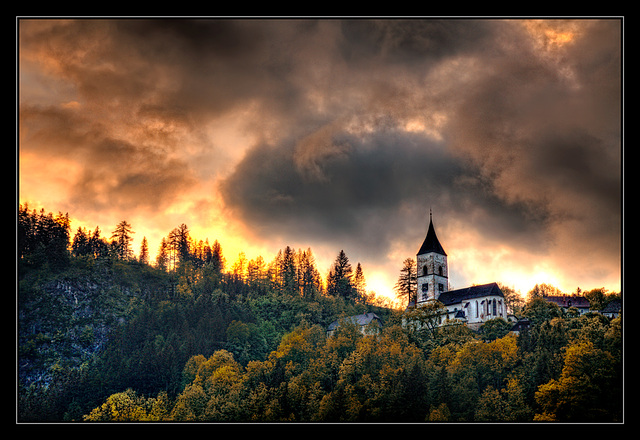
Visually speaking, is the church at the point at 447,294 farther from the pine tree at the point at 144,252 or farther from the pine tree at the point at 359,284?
the pine tree at the point at 144,252

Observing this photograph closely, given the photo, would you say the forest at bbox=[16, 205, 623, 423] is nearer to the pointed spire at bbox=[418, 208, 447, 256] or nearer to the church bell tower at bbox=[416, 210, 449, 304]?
the church bell tower at bbox=[416, 210, 449, 304]

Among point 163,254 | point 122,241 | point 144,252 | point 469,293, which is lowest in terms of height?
point 469,293

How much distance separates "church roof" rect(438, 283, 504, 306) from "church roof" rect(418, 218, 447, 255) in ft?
21.9

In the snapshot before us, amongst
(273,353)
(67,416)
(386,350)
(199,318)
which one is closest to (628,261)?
(386,350)

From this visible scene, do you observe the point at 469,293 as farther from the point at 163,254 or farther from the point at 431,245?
the point at 163,254

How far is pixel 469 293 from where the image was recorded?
220ft

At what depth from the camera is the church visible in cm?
6475

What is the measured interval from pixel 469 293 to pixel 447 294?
4.51 metres

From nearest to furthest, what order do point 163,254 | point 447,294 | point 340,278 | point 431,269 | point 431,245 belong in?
point 447,294 < point 431,269 < point 431,245 < point 340,278 < point 163,254

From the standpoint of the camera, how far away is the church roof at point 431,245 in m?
76.9

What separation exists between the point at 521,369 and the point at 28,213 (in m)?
67.2

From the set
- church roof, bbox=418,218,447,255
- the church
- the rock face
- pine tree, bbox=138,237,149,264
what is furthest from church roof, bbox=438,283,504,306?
pine tree, bbox=138,237,149,264

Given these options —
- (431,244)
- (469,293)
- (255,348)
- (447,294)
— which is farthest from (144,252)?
(469,293)

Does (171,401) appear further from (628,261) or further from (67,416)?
(628,261)
